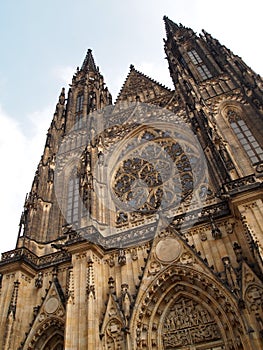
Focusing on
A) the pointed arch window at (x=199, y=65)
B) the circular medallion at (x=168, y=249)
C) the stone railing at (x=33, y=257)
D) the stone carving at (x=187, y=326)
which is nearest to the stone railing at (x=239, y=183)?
the circular medallion at (x=168, y=249)

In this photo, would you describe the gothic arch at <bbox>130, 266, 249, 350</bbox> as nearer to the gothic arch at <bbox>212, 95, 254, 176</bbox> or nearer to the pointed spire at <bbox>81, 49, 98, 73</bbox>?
the gothic arch at <bbox>212, 95, 254, 176</bbox>

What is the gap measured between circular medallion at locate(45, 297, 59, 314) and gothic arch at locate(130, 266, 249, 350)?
2.91m

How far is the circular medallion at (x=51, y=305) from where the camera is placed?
10141 mm

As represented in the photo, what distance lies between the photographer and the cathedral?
8500mm

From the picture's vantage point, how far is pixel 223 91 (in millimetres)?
15281

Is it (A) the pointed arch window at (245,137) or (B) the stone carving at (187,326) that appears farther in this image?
(A) the pointed arch window at (245,137)

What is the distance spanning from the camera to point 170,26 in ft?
79.6

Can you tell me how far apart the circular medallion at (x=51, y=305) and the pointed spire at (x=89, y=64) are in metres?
19.1

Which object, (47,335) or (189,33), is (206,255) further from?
(189,33)

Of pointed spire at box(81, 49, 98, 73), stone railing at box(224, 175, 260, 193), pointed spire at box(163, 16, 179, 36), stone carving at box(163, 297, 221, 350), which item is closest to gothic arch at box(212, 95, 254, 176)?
stone railing at box(224, 175, 260, 193)

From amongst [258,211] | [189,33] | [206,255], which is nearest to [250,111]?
[258,211]

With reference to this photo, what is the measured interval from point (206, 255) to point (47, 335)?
18.3 ft

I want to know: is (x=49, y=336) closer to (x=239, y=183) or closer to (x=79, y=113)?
(x=239, y=183)

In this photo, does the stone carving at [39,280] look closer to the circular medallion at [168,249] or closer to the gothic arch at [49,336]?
the gothic arch at [49,336]
